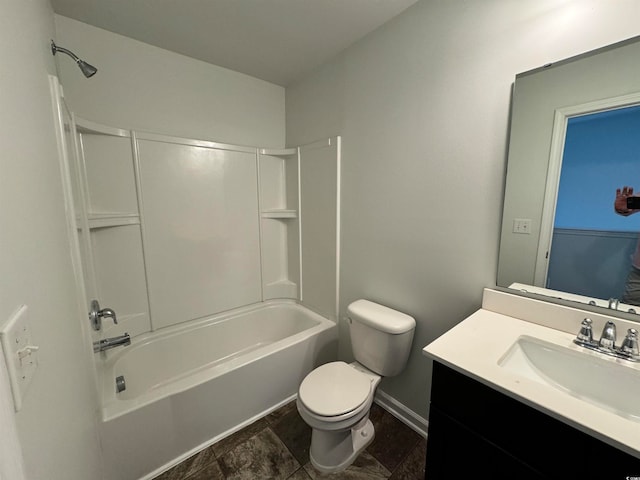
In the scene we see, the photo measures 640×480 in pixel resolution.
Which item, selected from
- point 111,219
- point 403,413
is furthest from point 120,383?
point 403,413

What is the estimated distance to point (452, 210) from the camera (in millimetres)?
1373

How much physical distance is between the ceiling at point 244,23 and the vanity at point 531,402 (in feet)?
5.42

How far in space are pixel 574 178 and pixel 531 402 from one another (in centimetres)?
83

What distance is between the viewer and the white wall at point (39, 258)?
492 mm

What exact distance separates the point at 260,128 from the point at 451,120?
1574 mm

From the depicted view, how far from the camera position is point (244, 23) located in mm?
1542

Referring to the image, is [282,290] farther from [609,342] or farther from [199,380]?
[609,342]

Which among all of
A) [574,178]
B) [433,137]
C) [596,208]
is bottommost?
[596,208]

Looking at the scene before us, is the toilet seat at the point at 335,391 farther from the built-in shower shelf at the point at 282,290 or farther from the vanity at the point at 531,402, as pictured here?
the built-in shower shelf at the point at 282,290

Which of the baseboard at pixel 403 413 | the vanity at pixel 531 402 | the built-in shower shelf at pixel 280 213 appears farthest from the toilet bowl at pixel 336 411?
the built-in shower shelf at pixel 280 213

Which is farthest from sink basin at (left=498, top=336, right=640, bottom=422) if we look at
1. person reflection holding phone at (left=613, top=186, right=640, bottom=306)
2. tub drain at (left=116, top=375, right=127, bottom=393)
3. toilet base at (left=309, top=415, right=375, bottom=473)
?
tub drain at (left=116, top=375, right=127, bottom=393)

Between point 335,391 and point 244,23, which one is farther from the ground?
point 244,23

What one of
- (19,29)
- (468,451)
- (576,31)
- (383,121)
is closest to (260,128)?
(383,121)

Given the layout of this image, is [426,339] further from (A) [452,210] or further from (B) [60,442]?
(B) [60,442]
